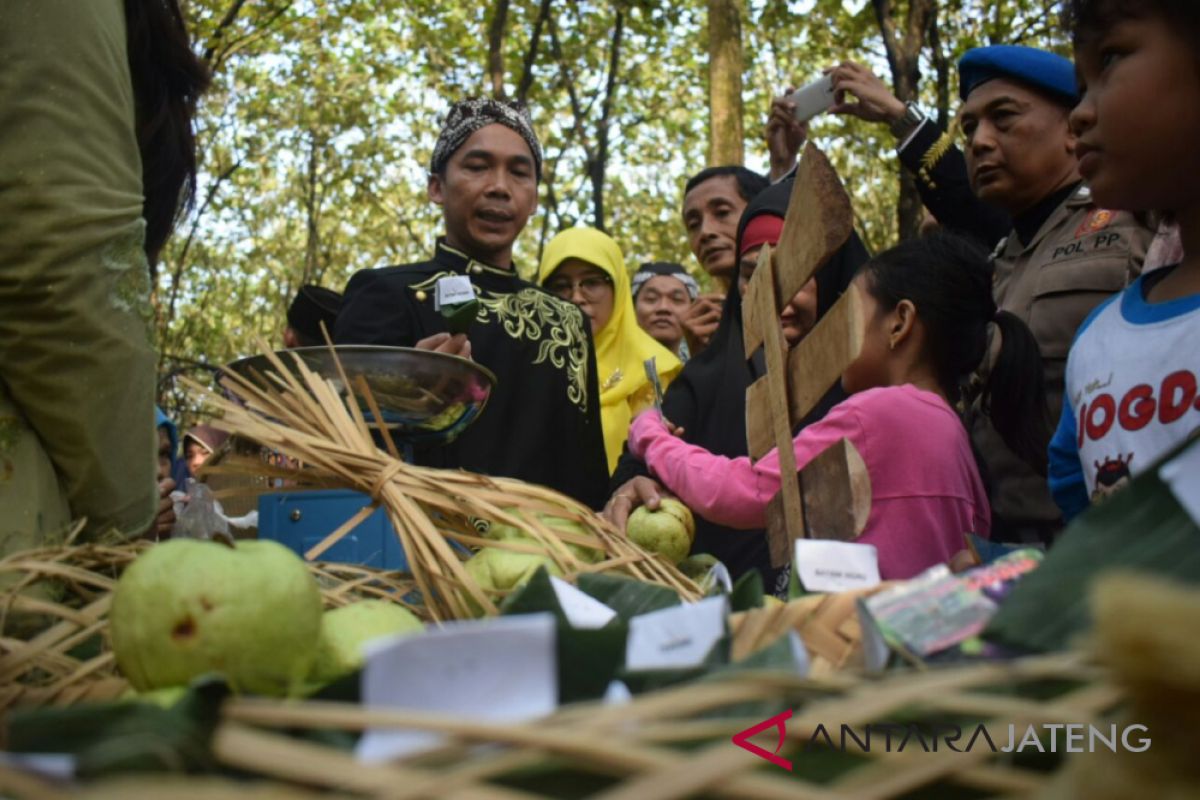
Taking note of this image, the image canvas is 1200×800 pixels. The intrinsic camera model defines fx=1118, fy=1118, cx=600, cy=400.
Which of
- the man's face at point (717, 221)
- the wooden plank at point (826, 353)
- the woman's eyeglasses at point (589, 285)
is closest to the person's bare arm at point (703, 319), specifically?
the man's face at point (717, 221)

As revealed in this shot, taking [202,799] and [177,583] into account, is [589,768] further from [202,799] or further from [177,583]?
[177,583]

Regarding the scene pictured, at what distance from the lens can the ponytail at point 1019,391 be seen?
2.57 metres

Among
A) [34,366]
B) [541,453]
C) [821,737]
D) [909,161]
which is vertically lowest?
[541,453]

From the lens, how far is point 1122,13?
5.66ft

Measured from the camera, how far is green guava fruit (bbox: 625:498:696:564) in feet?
8.61

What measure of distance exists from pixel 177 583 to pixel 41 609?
0.32m

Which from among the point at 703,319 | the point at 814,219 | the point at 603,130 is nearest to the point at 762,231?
the point at 703,319

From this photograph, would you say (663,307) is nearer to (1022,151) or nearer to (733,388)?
(733,388)

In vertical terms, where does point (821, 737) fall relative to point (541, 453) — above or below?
above

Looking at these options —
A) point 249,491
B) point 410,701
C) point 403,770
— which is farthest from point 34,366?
point 403,770

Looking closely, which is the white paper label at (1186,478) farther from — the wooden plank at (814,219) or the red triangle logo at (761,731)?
the wooden plank at (814,219)

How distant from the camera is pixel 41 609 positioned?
1.16 meters

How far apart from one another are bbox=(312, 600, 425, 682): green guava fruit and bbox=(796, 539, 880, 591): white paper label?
1.39 ft

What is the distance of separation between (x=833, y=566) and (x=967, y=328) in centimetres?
165
